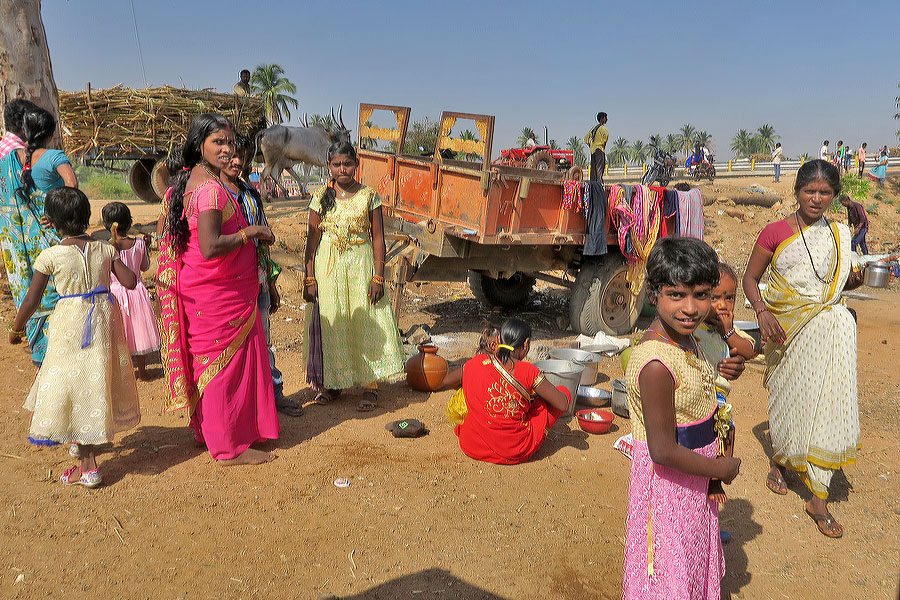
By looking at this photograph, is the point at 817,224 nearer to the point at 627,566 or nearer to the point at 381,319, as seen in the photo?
the point at 627,566

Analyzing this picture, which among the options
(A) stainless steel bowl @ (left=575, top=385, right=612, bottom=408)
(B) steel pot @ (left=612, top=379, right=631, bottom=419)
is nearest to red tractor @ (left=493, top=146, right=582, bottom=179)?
(A) stainless steel bowl @ (left=575, top=385, right=612, bottom=408)

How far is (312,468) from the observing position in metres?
3.79

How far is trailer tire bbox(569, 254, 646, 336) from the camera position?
7082 millimetres

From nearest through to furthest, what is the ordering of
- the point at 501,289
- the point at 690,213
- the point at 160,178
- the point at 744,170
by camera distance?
the point at 690,213
the point at 501,289
the point at 160,178
the point at 744,170

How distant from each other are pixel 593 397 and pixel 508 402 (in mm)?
1579

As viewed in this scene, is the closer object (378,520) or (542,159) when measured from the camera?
(378,520)

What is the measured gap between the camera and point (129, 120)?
1110cm

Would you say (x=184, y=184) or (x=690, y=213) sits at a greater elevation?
(x=184, y=184)

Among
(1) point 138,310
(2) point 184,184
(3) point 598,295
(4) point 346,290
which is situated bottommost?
(3) point 598,295

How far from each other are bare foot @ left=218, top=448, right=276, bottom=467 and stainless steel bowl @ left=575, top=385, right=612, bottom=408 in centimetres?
253

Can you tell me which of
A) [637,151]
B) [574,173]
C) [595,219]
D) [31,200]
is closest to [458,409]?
[595,219]

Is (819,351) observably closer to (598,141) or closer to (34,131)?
(34,131)

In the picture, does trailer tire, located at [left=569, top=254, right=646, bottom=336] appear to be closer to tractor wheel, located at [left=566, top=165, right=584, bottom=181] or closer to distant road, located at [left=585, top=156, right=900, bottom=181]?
tractor wheel, located at [left=566, top=165, right=584, bottom=181]

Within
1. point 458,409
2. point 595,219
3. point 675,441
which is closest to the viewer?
point 675,441
